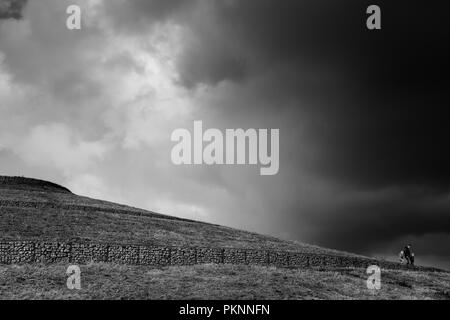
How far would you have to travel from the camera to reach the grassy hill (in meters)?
29.0

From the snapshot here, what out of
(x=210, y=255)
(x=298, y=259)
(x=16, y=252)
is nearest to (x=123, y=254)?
(x=210, y=255)

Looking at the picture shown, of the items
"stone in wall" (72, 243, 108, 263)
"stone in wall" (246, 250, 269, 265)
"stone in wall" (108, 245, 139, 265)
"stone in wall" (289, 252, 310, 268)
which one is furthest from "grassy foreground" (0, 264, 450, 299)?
"stone in wall" (289, 252, 310, 268)

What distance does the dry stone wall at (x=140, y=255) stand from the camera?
4028 centimetres

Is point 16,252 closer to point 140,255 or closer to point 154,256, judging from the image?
point 140,255

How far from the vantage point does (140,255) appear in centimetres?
4381

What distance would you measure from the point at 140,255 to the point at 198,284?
44.0ft

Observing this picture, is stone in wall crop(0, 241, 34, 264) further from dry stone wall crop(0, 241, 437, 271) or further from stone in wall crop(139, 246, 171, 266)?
stone in wall crop(139, 246, 171, 266)

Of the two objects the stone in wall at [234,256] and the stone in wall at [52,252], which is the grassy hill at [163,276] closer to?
the stone in wall at [52,252]

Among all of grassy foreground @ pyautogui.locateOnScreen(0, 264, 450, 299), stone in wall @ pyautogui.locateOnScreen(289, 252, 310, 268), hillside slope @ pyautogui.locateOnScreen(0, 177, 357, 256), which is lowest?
grassy foreground @ pyautogui.locateOnScreen(0, 264, 450, 299)

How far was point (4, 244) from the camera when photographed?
3988 cm

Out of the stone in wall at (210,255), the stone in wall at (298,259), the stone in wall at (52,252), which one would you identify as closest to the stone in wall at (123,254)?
the stone in wall at (52,252)
